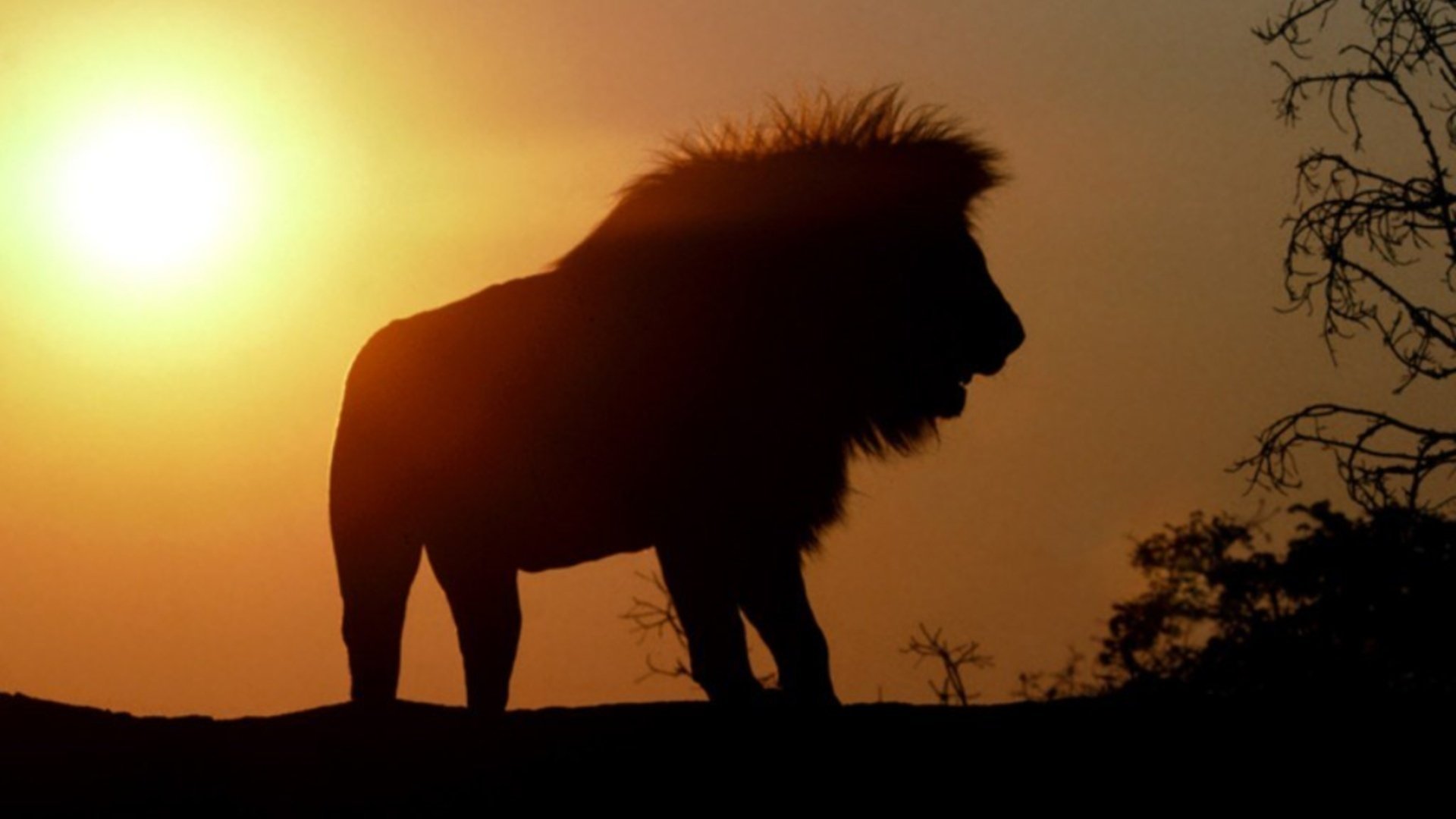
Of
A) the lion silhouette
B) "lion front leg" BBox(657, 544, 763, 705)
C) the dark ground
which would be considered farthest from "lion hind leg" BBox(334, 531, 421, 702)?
the dark ground

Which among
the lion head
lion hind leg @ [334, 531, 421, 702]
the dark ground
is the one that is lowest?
the dark ground

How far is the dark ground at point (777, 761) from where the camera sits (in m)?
7.12

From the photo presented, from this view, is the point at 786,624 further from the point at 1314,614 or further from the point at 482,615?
the point at 1314,614

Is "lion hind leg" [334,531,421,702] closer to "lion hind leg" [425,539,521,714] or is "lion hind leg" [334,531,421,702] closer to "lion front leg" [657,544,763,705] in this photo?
"lion hind leg" [425,539,521,714]

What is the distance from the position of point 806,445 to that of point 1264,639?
11893 millimetres

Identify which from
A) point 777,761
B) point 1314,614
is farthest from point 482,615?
point 1314,614

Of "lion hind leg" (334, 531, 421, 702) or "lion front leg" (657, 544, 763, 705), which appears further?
"lion hind leg" (334, 531, 421, 702)

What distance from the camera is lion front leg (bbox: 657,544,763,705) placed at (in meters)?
9.80

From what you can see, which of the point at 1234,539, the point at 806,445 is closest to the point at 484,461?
the point at 806,445

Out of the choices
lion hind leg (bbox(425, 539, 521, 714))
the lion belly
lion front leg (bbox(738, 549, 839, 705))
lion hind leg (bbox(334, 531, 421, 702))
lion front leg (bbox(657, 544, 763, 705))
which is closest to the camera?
lion front leg (bbox(657, 544, 763, 705))

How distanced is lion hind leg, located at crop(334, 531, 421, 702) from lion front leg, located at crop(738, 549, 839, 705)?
1784 millimetres

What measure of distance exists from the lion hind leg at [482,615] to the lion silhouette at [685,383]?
1cm

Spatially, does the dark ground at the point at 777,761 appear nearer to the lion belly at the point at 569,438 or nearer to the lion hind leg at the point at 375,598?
the lion belly at the point at 569,438

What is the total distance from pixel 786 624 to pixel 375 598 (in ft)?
7.01
